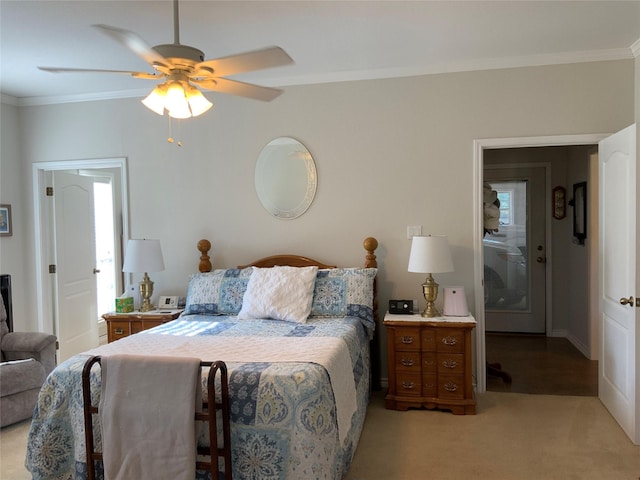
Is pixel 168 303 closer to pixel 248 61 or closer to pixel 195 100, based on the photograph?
pixel 195 100

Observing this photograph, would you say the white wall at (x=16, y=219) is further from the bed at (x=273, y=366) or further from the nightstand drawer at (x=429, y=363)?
the nightstand drawer at (x=429, y=363)

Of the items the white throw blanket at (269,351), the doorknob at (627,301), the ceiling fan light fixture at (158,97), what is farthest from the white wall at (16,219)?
the doorknob at (627,301)

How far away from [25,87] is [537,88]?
438cm

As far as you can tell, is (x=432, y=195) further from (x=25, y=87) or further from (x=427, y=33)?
(x=25, y=87)

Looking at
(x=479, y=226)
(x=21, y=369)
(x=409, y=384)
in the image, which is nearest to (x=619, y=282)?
(x=479, y=226)

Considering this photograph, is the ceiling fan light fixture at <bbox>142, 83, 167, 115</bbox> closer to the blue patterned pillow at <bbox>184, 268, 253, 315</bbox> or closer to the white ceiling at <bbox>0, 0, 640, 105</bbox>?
the white ceiling at <bbox>0, 0, 640, 105</bbox>

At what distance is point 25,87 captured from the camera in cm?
423

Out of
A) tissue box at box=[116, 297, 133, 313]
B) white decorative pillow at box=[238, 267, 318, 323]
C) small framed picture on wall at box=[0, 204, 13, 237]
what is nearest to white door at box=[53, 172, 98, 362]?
small framed picture on wall at box=[0, 204, 13, 237]

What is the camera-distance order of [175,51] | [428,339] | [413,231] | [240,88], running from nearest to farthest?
[175,51] → [240,88] → [428,339] → [413,231]

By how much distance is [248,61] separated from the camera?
210 cm

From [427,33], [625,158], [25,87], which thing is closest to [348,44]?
[427,33]

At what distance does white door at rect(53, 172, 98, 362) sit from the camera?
4.77 m

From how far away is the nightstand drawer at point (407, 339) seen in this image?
11.4ft

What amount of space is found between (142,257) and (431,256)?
2356mm
